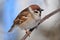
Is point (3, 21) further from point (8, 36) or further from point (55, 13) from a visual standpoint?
point (55, 13)

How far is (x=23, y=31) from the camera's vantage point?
0.66 meters

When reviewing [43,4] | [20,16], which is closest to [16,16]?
[20,16]

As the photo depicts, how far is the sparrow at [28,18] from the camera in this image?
2.14 feet

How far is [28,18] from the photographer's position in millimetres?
649

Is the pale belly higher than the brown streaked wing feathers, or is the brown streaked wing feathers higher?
the brown streaked wing feathers

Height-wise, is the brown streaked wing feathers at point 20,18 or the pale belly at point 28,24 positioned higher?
the brown streaked wing feathers at point 20,18

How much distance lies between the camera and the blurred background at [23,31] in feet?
2.16

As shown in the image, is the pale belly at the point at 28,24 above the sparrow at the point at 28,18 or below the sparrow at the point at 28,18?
below

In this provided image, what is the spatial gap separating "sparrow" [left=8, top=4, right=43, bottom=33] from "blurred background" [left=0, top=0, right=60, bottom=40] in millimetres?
16

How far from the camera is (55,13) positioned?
0.69m

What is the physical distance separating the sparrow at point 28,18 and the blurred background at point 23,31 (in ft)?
0.05

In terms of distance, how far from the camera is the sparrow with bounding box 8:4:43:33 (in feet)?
2.14

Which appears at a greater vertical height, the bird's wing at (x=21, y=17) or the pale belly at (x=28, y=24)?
the bird's wing at (x=21, y=17)

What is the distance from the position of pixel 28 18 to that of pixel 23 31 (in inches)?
2.7
